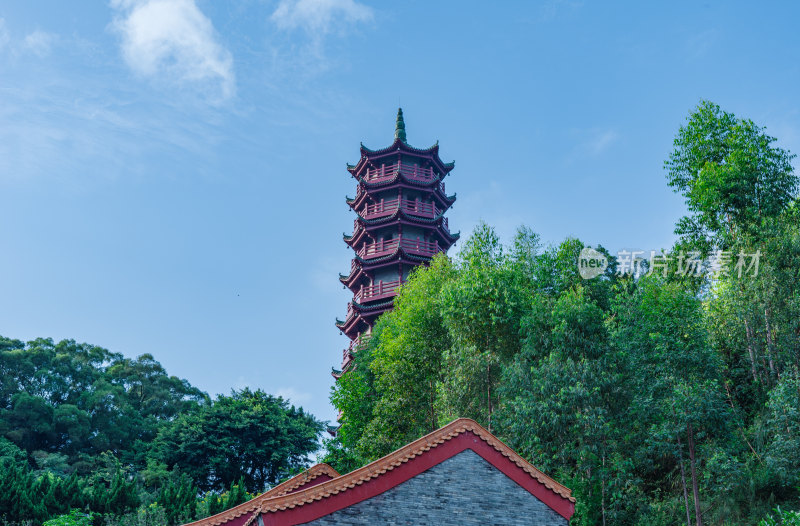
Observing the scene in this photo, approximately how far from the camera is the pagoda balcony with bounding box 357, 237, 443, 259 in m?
36.2

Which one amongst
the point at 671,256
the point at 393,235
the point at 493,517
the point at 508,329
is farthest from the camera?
the point at 393,235

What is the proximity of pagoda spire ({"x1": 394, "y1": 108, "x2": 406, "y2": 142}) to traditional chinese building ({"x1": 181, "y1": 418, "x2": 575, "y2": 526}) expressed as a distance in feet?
95.9

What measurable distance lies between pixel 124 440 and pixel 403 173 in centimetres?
1965

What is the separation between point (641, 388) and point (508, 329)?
4231mm

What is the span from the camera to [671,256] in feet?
87.6

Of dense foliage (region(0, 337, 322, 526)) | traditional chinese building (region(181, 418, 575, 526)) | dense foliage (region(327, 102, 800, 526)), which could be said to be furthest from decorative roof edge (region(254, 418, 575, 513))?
dense foliage (region(0, 337, 322, 526))

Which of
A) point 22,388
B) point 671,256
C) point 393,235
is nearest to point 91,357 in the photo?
point 22,388

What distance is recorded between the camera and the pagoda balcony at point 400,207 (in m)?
37.7

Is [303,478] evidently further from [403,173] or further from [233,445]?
[403,173]

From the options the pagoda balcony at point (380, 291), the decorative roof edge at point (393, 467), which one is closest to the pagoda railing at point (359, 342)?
the pagoda balcony at point (380, 291)

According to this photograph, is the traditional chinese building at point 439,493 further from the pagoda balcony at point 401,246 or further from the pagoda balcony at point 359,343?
the pagoda balcony at point 401,246

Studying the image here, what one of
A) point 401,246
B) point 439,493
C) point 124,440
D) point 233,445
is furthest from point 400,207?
point 439,493

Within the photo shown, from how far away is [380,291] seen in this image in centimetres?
3538

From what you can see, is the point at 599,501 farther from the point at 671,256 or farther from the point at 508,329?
the point at 671,256
